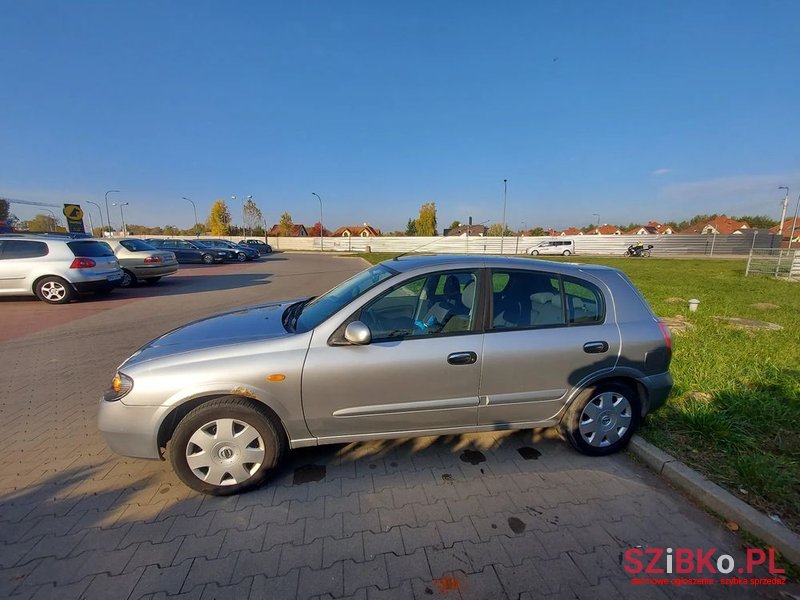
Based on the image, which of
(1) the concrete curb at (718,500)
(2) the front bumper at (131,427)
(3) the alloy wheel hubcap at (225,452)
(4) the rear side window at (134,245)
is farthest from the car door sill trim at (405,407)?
(4) the rear side window at (134,245)

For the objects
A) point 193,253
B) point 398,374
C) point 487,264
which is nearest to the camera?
point 398,374

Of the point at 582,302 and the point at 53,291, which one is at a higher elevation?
the point at 582,302

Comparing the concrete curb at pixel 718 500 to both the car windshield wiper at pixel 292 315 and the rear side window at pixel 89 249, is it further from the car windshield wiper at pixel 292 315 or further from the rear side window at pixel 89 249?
the rear side window at pixel 89 249

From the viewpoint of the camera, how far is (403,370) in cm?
243

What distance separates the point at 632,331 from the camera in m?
2.81

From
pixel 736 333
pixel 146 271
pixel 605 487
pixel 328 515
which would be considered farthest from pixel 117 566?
pixel 146 271

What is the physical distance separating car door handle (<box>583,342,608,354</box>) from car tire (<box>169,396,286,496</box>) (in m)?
2.41

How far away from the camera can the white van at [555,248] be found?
115 ft

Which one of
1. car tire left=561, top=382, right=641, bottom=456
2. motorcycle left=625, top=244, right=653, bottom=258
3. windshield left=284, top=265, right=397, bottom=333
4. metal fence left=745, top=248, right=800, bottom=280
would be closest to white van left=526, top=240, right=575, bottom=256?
motorcycle left=625, top=244, right=653, bottom=258

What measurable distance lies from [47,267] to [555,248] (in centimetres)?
3680

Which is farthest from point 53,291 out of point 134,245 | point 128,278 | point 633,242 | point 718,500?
point 633,242

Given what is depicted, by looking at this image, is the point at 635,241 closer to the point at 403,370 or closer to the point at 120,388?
the point at 403,370

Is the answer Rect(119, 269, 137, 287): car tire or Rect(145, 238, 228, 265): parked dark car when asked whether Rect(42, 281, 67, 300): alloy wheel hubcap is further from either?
Rect(145, 238, 228, 265): parked dark car

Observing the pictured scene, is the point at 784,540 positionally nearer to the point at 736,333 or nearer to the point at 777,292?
the point at 736,333
